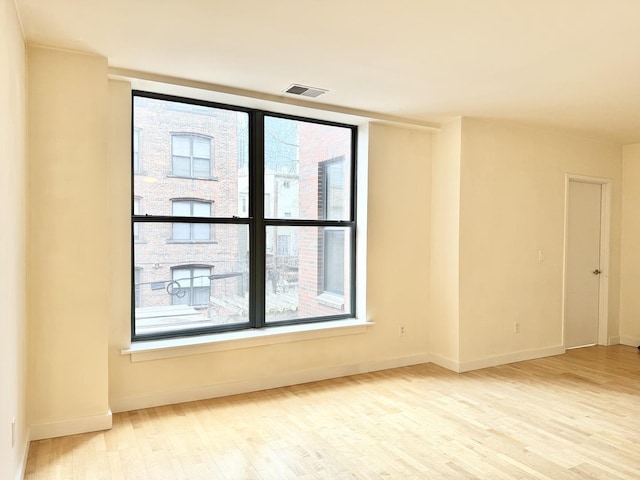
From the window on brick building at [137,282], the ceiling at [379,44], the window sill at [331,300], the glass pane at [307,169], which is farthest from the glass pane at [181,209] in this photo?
the window sill at [331,300]

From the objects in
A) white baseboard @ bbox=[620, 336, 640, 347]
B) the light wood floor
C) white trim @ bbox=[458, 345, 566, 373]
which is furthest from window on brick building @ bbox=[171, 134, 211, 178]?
white baseboard @ bbox=[620, 336, 640, 347]

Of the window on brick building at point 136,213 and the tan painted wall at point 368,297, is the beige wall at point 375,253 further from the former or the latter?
the window on brick building at point 136,213

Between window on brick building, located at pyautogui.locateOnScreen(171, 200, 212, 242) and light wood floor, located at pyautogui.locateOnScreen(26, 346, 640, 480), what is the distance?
133 centimetres

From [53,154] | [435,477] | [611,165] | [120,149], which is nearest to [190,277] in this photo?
[120,149]

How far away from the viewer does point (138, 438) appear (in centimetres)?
298

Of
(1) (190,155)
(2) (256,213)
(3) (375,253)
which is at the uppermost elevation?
(1) (190,155)

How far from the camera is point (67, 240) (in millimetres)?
2980

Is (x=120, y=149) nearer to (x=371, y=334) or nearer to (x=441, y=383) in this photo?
(x=371, y=334)

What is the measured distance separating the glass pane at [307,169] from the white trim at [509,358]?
1.94 m

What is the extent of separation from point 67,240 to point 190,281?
1.07m

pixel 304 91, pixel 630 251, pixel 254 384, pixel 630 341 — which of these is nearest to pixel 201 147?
pixel 304 91

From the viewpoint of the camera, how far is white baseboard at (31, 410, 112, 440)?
9.57ft

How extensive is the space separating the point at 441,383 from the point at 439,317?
0.80 meters

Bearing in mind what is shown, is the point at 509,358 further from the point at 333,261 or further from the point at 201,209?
the point at 201,209
